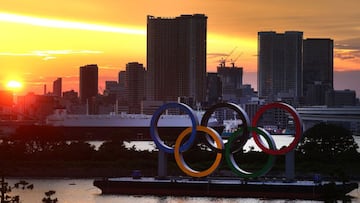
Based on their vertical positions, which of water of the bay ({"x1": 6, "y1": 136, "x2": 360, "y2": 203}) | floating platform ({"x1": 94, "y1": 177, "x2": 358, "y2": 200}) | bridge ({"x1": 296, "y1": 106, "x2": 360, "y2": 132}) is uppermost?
bridge ({"x1": 296, "y1": 106, "x2": 360, "y2": 132})

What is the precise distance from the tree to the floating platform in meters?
16.3

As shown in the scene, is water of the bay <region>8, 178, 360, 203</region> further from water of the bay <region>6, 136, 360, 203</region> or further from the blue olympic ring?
the blue olympic ring

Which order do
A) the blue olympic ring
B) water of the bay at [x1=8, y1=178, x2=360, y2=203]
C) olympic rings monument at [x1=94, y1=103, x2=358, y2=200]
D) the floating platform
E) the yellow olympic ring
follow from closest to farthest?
water of the bay at [x1=8, y1=178, x2=360, y2=203]
the floating platform
olympic rings monument at [x1=94, y1=103, x2=358, y2=200]
the yellow olympic ring
the blue olympic ring

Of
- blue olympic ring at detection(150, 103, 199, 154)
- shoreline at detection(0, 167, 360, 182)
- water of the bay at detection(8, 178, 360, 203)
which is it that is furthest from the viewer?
shoreline at detection(0, 167, 360, 182)

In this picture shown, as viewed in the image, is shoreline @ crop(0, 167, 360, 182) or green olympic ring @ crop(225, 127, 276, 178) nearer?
green olympic ring @ crop(225, 127, 276, 178)

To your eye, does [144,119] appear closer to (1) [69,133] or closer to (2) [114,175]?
(1) [69,133]

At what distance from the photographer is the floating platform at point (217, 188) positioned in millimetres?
38344

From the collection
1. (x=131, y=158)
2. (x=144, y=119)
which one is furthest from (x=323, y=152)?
(x=144, y=119)

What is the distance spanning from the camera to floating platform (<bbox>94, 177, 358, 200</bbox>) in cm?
3834

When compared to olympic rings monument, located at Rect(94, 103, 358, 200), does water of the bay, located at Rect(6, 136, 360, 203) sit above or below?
below

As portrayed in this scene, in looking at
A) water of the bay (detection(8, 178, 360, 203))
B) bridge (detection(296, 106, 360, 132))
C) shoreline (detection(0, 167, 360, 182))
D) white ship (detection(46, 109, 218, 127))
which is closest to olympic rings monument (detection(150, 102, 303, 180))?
water of the bay (detection(8, 178, 360, 203))

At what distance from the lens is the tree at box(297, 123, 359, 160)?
56.7 metres

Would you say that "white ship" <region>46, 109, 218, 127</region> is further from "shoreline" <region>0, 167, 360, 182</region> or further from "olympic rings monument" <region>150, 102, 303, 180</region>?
"olympic rings monument" <region>150, 102, 303, 180</region>

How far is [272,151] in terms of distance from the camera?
39.7m
